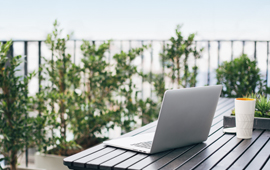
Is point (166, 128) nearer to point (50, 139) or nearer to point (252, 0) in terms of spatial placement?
point (50, 139)

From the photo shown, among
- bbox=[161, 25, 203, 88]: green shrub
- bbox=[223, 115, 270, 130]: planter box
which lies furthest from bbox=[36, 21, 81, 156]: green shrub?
bbox=[223, 115, 270, 130]: planter box

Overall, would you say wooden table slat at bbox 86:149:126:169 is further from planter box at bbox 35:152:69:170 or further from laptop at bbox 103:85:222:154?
planter box at bbox 35:152:69:170

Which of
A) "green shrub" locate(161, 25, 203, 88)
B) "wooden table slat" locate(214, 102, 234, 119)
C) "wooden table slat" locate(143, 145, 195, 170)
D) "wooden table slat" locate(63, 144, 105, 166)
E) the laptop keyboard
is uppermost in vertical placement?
"green shrub" locate(161, 25, 203, 88)

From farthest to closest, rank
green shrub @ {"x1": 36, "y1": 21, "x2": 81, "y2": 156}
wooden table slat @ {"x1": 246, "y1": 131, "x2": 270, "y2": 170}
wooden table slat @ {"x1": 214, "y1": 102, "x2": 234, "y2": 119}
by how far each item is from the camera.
Result: green shrub @ {"x1": 36, "y1": 21, "x2": 81, "y2": 156}, wooden table slat @ {"x1": 214, "y1": 102, "x2": 234, "y2": 119}, wooden table slat @ {"x1": 246, "y1": 131, "x2": 270, "y2": 170}

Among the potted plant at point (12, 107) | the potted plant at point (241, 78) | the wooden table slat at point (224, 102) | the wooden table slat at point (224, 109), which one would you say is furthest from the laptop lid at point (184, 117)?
the potted plant at point (241, 78)

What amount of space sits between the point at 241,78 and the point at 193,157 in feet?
7.92

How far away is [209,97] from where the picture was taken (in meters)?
1.37

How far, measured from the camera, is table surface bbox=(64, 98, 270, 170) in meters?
1.12

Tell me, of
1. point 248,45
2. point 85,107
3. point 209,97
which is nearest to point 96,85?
point 85,107

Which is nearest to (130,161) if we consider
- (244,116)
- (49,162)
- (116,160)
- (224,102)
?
(116,160)

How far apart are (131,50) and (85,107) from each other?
2.33ft

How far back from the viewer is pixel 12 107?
2500 millimetres

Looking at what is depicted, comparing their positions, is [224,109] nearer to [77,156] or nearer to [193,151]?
[193,151]

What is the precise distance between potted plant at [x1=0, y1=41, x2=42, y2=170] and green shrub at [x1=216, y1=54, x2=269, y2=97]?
1937mm
